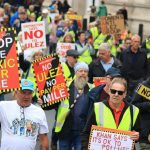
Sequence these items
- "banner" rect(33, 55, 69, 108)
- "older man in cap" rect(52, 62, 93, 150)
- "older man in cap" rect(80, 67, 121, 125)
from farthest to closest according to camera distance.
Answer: "banner" rect(33, 55, 69, 108), "older man in cap" rect(52, 62, 93, 150), "older man in cap" rect(80, 67, 121, 125)

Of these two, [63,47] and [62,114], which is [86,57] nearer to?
[63,47]

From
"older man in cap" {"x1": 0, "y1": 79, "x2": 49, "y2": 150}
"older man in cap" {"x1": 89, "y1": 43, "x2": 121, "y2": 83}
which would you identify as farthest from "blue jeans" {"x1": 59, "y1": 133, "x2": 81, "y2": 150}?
"older man in cap" {"x1": 0, "y1": 79, "x2": 49, "y2": 150}

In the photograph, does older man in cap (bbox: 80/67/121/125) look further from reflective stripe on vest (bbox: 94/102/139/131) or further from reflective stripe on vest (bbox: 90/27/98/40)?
reflective stripe on vest (bbox: 90/27/98/40)

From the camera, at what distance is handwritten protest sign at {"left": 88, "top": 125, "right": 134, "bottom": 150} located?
21.7 ft

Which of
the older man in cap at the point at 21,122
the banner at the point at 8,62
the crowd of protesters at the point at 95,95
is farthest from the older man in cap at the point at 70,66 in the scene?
the older man in cap at the point at 21,122

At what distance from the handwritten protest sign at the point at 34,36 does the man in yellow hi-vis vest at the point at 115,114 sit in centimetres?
754

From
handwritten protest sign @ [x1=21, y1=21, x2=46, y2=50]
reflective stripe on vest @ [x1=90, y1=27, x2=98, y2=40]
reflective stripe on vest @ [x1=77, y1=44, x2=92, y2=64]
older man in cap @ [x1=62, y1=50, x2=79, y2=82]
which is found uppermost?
older man in cap @ [x1=62, y1=50, x2=79, y2=82]

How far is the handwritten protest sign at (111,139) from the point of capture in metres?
6.61

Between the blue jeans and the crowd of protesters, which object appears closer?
the crowd of protesters

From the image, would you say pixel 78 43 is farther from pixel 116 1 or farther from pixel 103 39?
pixel 116 1

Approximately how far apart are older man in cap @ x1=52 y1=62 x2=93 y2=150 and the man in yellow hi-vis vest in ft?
5.80

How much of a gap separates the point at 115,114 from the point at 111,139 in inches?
9.2

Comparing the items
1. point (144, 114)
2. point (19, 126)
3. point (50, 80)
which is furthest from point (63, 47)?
point (19, 126)

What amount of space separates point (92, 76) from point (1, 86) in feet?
6.86
